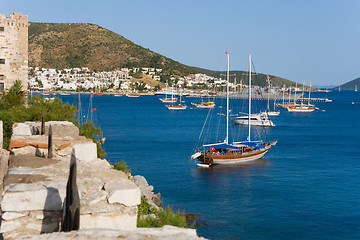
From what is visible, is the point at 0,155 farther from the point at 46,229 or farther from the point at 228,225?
the point at 228,225

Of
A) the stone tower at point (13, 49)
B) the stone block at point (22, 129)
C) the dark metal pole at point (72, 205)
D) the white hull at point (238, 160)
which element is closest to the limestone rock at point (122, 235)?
the dark metal pole at point (72, 205)

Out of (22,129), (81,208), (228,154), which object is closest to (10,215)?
(81,208)

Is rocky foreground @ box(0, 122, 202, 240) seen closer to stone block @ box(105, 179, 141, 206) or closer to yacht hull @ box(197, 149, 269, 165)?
stone block @ box(105, 179, 141, 206)

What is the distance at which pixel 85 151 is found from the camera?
7.50m

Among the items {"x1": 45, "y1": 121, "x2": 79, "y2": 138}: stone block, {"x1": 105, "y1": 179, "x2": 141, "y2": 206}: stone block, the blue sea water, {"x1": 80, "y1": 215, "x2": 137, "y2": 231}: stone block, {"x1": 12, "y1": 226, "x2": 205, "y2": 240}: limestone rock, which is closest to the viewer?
{"x1": 12, "y1": 226, "x2": 205, "y2": 240}: limestone rock

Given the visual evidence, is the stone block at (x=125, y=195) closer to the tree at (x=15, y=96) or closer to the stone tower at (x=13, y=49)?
the tree at (x=15, y=96)

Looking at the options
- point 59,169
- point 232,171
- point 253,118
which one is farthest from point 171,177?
point 253,118

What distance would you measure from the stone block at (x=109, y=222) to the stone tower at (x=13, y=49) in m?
27.1

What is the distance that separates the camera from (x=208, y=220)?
2248cm

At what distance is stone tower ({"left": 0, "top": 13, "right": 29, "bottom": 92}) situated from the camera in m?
29.5

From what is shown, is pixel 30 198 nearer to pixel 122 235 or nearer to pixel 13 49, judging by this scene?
pixel 122 235

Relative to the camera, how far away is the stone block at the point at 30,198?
498 centimetres

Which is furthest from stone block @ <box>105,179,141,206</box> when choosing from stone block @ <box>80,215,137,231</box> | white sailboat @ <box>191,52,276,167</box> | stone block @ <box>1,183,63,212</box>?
white sailboat @ <box>191,52,276,167</box>

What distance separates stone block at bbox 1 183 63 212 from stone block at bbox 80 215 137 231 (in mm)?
510
